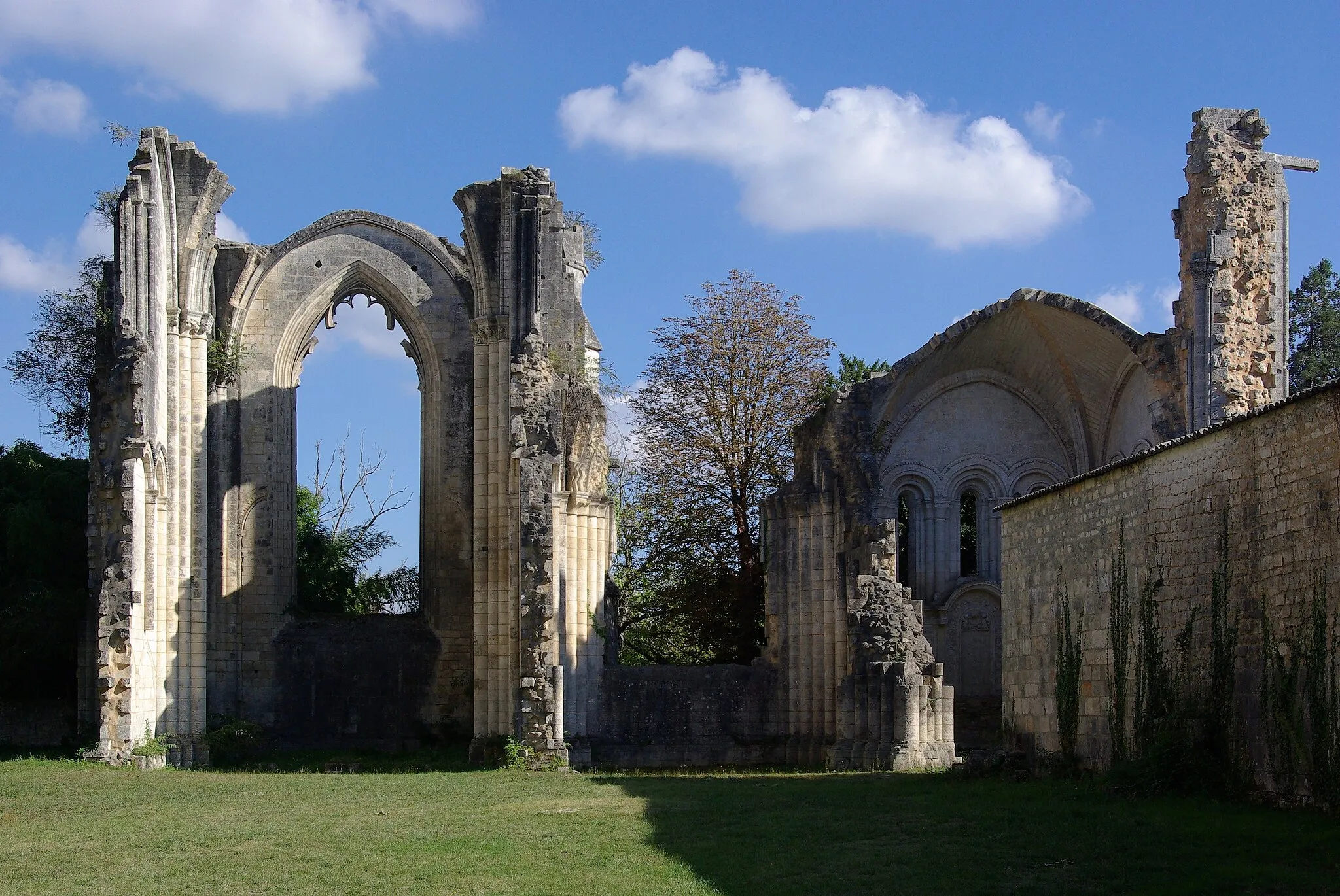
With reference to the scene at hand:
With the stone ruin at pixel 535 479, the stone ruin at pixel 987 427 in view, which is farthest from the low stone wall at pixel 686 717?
the stone ruin at pixel 987 427

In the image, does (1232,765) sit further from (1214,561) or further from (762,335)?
(762,335)

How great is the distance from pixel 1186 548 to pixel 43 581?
713 inches

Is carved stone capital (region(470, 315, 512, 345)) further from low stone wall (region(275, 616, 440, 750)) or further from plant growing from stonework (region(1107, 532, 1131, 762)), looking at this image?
plant growing from stonework (region(1107, 532, 1131, 762))

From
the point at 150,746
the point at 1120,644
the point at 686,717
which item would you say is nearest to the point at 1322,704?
the point at 1120,644

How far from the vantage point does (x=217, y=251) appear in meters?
25.8

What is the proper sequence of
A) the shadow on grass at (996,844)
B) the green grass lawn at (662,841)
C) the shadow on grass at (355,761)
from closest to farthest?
the shadow on grass at (996,844) < the green grass lawn at (662,841) < the shadow on grass at (355,761)

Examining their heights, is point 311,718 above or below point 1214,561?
below

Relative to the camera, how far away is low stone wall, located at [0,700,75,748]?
25.2m

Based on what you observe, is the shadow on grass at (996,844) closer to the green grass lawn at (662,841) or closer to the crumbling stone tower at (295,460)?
the green grass lawn at (662,841)

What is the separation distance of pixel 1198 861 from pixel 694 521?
64.3 feet

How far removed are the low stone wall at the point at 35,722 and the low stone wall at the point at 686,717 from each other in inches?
341

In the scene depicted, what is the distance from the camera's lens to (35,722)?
25.3 m

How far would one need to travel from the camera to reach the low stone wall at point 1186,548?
40.4 ft

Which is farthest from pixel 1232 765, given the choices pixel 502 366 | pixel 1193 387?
pixel 502 366
